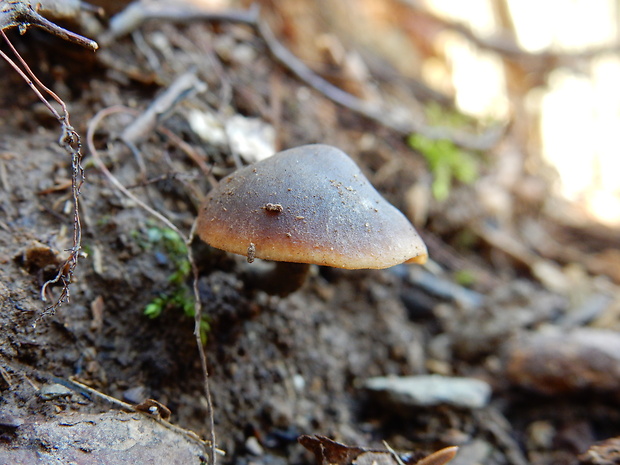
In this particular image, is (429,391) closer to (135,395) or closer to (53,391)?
(135,395)

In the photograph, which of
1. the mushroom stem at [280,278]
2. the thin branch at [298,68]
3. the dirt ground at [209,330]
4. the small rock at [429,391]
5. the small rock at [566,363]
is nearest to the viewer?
the dirt ground at [209,330]

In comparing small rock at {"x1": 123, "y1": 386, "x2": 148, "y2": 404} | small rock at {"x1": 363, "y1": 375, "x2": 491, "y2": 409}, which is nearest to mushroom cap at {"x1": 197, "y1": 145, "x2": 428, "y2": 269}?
small rock at {"x1": 123, "y1": 386, "x2": 148, "y2": 404}

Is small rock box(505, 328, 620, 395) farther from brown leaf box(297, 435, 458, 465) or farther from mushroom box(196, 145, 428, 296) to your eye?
mushroom box(196, 145, 428, 296)

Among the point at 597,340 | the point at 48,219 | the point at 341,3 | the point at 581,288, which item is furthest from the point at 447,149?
the point at 48,219

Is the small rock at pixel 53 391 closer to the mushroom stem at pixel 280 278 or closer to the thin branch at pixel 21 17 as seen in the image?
the mushroom stem at pixel 280 278

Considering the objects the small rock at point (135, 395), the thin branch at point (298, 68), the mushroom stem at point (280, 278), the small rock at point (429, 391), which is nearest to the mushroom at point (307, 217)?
the mushroom stem at point (280, 278)

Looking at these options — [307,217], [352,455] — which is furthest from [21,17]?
[352,455]
